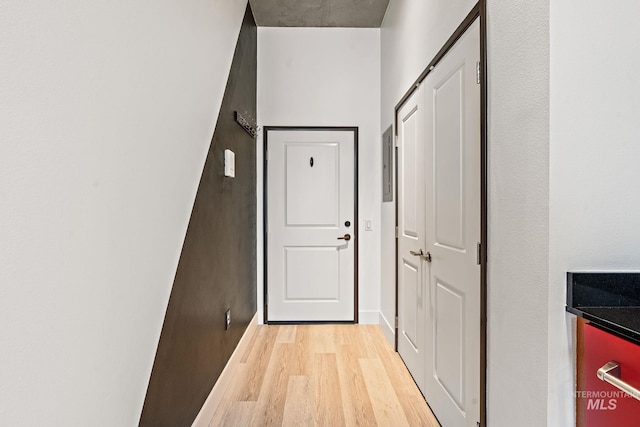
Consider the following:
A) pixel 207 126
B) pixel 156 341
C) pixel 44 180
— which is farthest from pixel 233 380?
pixel 44 180

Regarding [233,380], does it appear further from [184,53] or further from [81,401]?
[184,53]

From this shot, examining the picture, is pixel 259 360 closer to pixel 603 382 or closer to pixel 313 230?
pixel 313 230

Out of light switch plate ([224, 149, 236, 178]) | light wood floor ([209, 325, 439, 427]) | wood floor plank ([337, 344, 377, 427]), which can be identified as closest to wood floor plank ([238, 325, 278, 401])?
light wood floor ([209, 325, 439, 427])

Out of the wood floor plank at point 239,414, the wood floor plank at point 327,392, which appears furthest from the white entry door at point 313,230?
the wood floor plank at point 239,414

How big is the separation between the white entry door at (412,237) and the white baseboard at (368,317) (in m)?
0.91

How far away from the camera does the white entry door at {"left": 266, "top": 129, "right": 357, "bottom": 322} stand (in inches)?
158

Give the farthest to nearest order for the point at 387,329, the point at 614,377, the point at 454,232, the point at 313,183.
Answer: the point at 313,183
the point at 387,329
the point at 454,232
the point at 614,377

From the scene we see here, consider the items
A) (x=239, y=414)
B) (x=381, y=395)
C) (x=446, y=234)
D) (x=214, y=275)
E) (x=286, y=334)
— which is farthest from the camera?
(x=286, y=334)

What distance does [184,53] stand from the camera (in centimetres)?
169

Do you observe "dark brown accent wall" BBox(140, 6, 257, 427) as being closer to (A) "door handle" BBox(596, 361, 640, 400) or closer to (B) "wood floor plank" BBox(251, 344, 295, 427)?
(B) "wood floor plank" BBox(251, 344, 295, 427)

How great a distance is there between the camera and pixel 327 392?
8.13ft

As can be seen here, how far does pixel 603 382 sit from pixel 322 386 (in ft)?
6.15

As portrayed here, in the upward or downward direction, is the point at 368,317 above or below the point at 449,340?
below

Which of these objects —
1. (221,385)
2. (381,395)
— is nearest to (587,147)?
(381,395)
